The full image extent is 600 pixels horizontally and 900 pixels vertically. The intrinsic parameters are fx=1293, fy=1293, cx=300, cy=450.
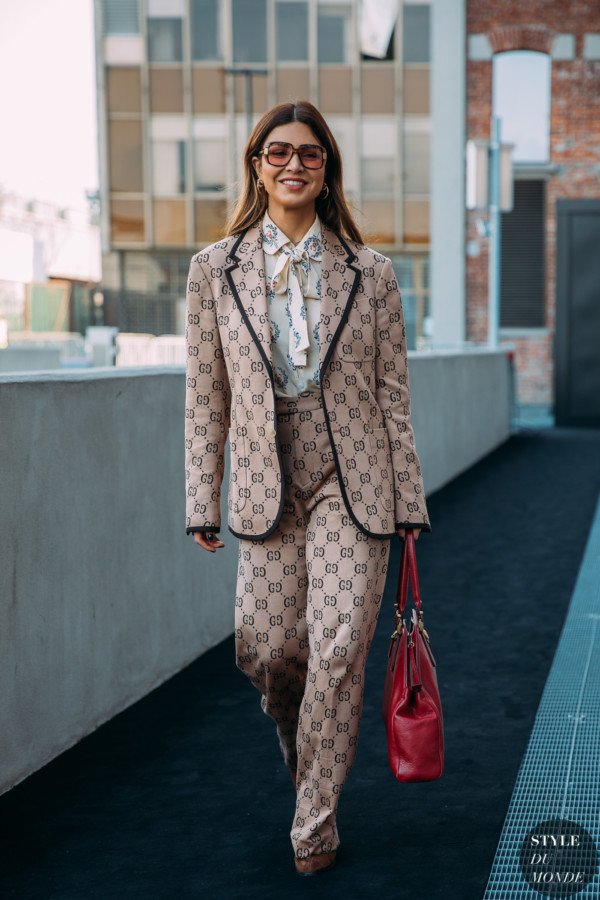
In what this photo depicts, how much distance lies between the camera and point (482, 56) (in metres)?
27.8

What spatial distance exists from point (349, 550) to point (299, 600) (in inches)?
8.8

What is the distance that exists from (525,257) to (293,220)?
979 inches

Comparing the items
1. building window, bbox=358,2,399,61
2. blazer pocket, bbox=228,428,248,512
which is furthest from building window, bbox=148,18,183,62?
blazer pocket, bbox=228,428,248,512

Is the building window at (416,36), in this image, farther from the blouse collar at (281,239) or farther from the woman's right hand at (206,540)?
the woman's right hand at (206,540)

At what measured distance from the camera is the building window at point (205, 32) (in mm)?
41281

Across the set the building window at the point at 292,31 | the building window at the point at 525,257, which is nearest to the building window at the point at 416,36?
the building window at the point at 292,31

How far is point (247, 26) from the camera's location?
41.1 meters

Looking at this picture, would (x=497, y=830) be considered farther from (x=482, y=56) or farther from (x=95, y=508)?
(x=482, y=56)

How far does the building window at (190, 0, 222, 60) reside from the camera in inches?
1625

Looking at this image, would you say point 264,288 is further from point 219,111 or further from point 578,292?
point 219,111

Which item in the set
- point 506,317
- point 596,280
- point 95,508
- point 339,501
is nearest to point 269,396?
point 339,501

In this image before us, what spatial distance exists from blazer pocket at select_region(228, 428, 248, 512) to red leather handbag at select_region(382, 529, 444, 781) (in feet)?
1.83

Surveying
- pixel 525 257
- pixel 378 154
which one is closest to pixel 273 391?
pixel 525 257

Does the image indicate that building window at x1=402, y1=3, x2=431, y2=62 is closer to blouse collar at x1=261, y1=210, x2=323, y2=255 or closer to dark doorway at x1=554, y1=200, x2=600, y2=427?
dark doorway at x1=554, y1=200, x2=600, y2=427
